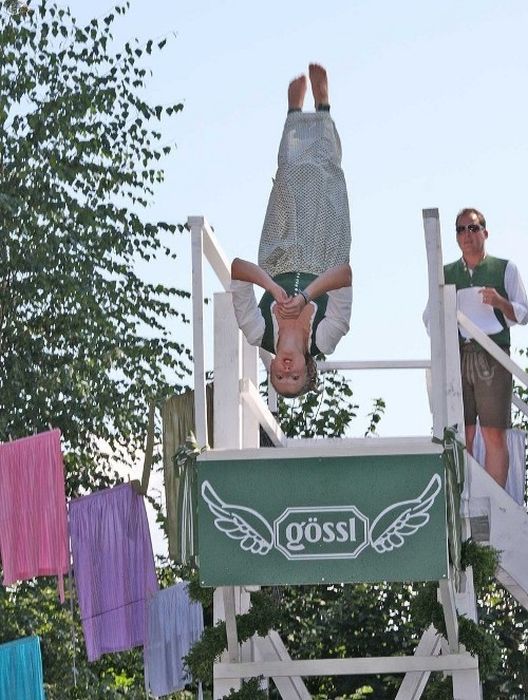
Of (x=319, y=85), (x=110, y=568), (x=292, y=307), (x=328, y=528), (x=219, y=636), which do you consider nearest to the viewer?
(x=328, y=528)

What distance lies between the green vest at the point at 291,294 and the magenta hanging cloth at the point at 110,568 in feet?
8.84

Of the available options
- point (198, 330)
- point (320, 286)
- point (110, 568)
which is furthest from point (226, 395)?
point (110, 568)

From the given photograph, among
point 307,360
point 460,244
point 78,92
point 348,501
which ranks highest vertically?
point 78,92

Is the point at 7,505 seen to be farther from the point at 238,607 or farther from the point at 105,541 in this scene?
the point at 238,607

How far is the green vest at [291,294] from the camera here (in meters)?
9.41

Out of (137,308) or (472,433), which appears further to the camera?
(137,308)

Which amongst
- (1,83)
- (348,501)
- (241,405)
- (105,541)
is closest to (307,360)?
(241,405)

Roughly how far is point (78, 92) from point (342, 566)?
8122 mm

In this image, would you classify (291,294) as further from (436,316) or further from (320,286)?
(436,316)

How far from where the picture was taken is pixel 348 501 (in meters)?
8.60

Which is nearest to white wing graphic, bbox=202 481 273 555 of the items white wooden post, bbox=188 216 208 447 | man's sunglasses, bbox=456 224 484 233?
white wooden post, bbox=188 216 208 447

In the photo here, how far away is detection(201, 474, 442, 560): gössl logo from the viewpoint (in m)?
8.59

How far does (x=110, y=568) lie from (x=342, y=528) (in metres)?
3.49

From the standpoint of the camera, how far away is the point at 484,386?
A: 10.0 meters
